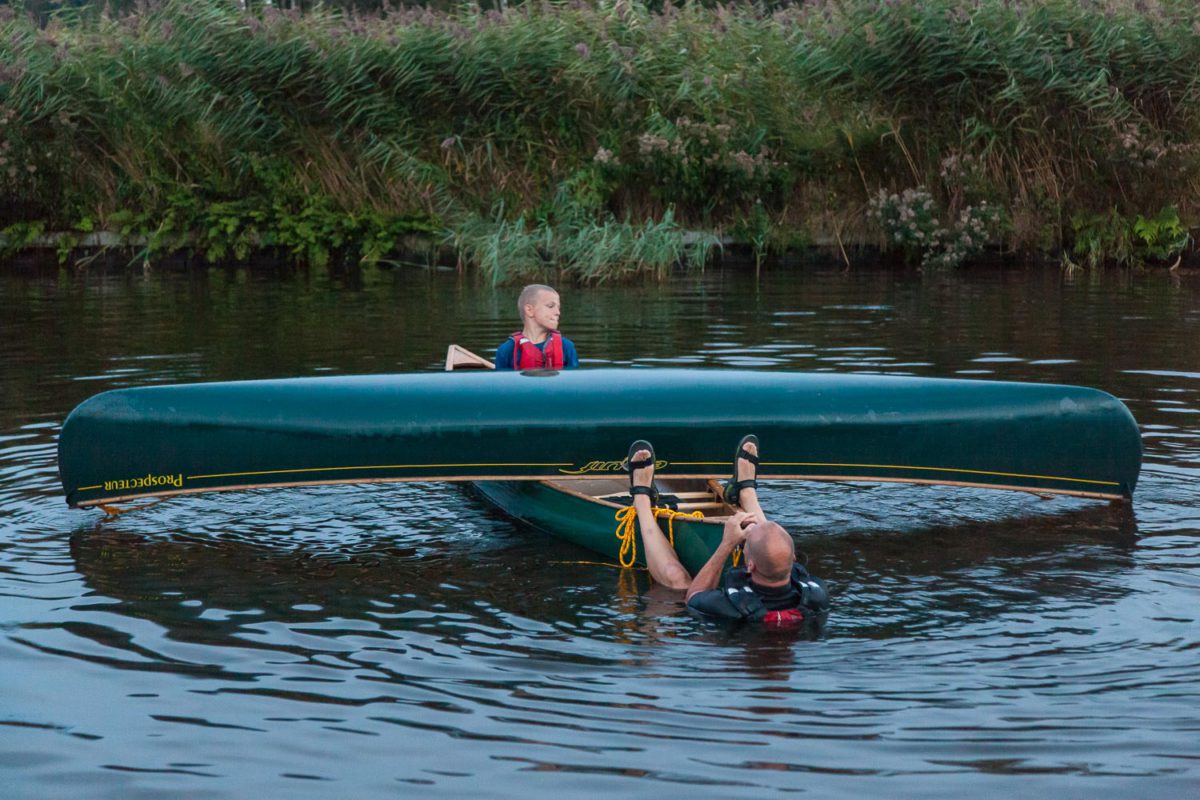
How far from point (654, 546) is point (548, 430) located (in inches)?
32.9

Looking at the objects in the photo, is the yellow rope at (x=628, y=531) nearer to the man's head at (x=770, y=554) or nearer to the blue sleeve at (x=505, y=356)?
the man's head at (x=770, y=554)

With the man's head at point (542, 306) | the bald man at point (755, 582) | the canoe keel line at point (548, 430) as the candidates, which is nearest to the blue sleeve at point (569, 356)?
the man's head at point (542, 306)

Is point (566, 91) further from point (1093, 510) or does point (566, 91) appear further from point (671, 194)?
point (1093, 510)

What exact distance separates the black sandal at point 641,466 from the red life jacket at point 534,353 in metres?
1.82

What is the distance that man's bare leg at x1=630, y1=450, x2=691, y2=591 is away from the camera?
6.25m

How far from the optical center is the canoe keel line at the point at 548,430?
6879 mm

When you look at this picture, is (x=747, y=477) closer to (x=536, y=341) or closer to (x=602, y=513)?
(x=602, y=513)

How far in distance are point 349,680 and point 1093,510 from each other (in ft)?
13.8

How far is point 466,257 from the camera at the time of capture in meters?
19.4

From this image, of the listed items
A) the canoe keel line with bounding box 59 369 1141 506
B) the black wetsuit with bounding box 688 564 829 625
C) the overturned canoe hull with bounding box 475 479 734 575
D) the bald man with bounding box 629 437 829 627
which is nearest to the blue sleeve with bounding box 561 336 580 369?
the overturned canoe hull with bounding box 475 479 734 575

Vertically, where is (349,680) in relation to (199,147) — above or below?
below

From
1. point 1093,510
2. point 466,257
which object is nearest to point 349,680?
point 1093,510

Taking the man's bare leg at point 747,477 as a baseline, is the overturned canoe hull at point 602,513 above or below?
below

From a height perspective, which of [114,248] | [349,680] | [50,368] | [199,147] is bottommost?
[349,680]
